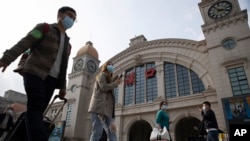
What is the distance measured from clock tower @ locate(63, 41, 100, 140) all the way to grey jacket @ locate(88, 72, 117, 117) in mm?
16990

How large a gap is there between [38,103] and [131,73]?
17.3 m

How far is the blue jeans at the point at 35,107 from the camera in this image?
68.1 inches

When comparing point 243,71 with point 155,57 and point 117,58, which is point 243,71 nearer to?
point 155,57

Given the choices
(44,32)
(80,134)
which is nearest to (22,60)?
(44,32)

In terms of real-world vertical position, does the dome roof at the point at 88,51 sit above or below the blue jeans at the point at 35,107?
above

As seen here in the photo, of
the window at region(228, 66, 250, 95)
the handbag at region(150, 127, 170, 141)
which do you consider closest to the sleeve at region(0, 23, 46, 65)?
the handbag at region(150, 127, 170, 141)

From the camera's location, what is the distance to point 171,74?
16.2 m

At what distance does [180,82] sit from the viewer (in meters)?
15.5

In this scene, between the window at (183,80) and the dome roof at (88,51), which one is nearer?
the window at (183,80)

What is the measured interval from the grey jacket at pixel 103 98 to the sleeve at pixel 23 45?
157cm

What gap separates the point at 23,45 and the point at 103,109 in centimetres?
179

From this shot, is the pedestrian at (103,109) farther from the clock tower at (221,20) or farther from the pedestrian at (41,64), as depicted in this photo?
the clock tower at (221,20)

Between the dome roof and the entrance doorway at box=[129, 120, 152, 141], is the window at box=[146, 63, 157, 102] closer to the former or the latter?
the entrance doorway at box=[129, 120, 152, 141]

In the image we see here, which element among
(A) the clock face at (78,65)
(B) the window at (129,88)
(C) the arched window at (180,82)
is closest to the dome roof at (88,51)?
(A) the clock face at (78,65)
